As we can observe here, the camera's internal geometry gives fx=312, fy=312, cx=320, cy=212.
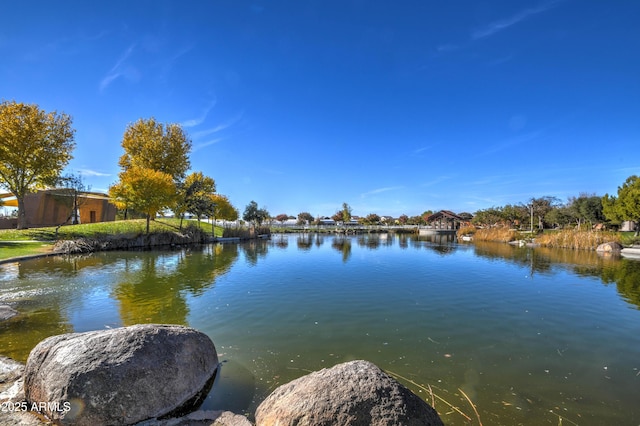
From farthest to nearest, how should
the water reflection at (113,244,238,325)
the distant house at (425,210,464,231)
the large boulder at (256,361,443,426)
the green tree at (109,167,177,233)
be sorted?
1. the distant house at (425,210,464,231)
2. the green tree at (109,167,177,233)
3. the water reflection at (113,244,238,325)
4. the large boulder at (256,361,443,426)

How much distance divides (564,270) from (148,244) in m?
30.2

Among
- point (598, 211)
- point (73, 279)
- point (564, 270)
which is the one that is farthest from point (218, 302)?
point (598, 211)

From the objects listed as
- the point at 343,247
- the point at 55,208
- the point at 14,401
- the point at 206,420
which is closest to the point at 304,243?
Answer: the point at 343,247

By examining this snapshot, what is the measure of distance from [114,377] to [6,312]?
6970mm

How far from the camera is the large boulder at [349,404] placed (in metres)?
2.89

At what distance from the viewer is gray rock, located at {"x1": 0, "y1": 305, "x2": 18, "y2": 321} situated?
752cm

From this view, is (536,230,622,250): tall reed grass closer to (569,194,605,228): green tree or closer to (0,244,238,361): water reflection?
(569,194,605,228): green tree

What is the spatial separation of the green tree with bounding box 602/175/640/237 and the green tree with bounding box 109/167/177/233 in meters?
44.8

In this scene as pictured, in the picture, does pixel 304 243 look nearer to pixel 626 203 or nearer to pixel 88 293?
pixel 88 293

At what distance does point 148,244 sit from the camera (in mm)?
27375

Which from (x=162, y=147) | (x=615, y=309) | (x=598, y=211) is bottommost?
(x=615, y=309)

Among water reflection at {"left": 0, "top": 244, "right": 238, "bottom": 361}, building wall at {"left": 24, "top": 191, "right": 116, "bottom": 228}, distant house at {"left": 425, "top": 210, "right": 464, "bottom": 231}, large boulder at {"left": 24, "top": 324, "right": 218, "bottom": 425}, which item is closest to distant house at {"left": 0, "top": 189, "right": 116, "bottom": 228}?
building wall at {"left": 24, "top": 191, "right": 116, "bottom": 228}

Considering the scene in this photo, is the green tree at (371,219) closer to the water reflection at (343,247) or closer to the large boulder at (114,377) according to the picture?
the water reflection at (343,247)

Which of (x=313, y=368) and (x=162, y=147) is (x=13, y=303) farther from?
(x=162, y=147)
